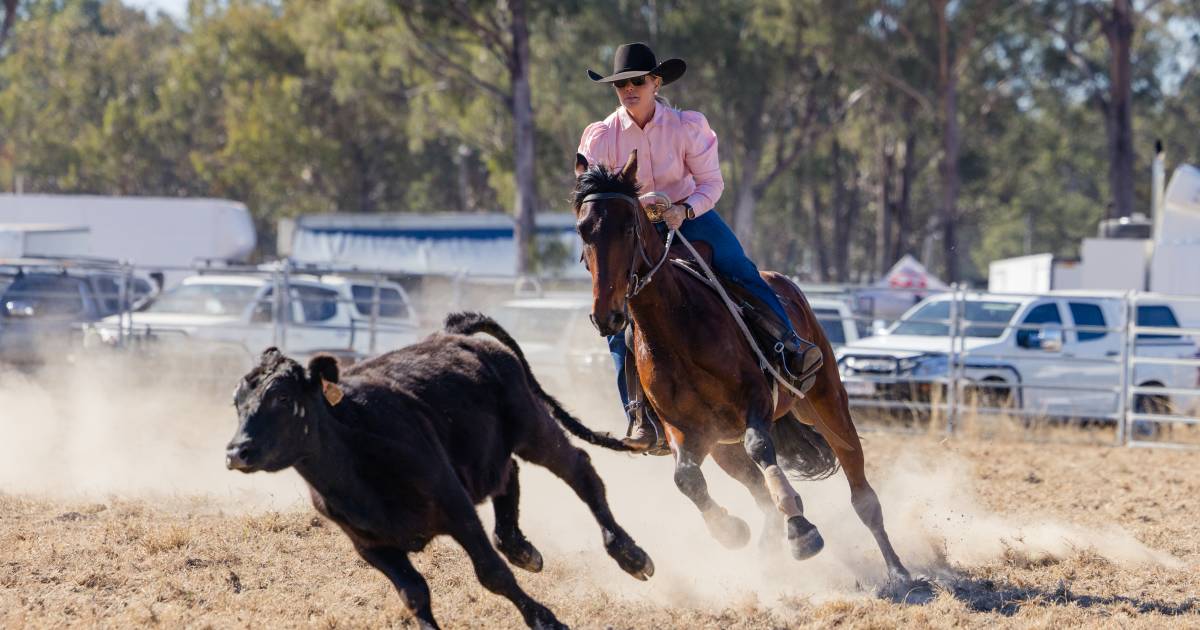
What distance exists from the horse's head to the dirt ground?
4.63 feet

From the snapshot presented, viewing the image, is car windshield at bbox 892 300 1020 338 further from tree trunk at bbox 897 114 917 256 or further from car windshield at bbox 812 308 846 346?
tree trunk at bbox 897 114 917 256

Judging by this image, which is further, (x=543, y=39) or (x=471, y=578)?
(x=543, y=39)

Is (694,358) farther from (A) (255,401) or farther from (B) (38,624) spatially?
(B) (38,624)

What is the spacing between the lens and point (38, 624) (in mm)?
5598

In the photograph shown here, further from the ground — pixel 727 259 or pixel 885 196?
pixel 885 196

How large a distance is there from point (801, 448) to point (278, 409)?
11.9 feet

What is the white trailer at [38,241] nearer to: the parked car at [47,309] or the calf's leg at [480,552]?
the parked car at [47,309]

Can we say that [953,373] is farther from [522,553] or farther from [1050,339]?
[522,553]

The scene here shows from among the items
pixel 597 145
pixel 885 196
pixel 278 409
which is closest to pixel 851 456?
pixel 597 145

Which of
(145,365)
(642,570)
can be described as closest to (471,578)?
(642,570)

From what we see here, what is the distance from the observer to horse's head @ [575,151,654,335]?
5652 millimetres

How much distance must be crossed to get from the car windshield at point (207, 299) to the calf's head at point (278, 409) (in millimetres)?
11850

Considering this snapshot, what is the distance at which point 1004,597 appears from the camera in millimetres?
6469

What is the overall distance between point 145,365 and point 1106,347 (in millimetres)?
11198
